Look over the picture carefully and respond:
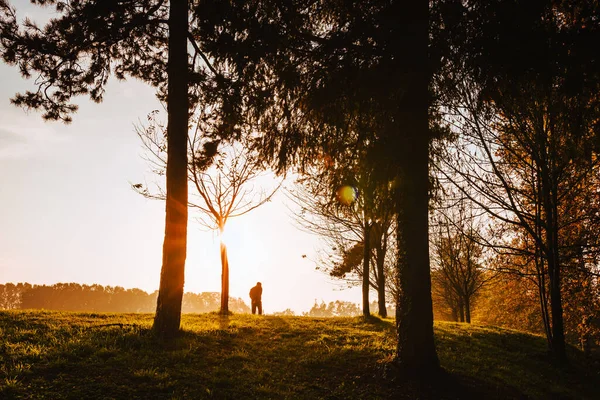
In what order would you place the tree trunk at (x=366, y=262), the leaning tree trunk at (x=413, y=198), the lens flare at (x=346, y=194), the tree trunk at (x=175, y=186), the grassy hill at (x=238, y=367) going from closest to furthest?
the grassy hill at (x=238, y=367)
the leaning tree trunk at (x=413, y=198)
the lens flare at (x=346, y=194)
the tree trunk at (x=175, y=186)
the tree trunk at (x=366, y=262)

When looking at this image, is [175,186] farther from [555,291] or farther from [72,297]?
[72,297]

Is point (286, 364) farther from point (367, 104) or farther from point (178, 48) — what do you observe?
point (178, 48)

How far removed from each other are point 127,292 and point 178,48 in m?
151

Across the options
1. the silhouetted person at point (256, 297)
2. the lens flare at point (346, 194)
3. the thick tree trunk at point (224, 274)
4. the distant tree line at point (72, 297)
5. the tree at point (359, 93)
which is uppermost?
the tree at point (359, 93)

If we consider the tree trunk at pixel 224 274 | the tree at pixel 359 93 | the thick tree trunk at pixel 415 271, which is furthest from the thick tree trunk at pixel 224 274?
the thick tree trunk at pixel 415 271

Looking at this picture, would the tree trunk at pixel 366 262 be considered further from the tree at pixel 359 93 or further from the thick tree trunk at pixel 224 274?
the tree at pixel 359 93

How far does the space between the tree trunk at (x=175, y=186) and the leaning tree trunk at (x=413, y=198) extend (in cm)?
446

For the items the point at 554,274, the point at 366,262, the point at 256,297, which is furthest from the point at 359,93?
the point at 256,297

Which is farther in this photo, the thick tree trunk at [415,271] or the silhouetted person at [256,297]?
the silhouetted person at [256,297]

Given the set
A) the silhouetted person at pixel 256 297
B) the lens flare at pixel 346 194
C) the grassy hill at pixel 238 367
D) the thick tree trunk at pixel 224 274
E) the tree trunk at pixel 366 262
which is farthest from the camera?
the silhouetted person at pixel 256 297

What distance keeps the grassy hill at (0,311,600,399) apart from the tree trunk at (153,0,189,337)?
1.99 ft

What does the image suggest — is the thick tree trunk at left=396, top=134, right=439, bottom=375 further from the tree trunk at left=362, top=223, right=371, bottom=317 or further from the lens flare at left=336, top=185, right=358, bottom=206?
the tree trunk at left=362, top=223, right=371, bottom=317

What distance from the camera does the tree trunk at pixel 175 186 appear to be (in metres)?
6.70

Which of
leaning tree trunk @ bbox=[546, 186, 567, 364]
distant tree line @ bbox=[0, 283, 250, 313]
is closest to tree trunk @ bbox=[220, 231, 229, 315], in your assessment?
leaning tree trunk @ bbox=[546, 186, 567, 364]
